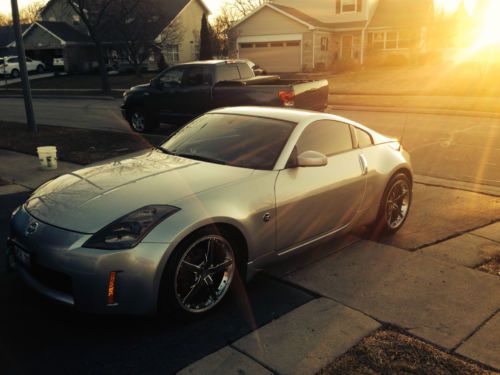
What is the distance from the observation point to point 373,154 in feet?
16.9

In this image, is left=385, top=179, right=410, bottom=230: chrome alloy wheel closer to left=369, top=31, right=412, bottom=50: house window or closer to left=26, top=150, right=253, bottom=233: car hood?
left=26, top=150, right=253, bottom=233: car hood

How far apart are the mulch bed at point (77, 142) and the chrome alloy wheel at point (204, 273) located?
6140mm

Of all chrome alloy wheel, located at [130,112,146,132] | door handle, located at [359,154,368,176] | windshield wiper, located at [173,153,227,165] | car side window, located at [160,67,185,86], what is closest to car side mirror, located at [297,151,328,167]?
windshield wiper, located at [173,153,227,165]

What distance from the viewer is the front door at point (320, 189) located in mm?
4109

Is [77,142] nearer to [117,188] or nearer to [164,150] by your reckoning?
[164,150]

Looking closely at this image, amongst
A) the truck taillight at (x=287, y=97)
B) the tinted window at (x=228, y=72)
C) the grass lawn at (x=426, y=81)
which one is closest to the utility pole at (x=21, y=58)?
the tinted window at (x=228, y=72)

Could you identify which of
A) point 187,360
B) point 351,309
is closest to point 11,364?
point 187,360

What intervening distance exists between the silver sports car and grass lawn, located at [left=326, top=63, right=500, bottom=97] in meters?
18.4

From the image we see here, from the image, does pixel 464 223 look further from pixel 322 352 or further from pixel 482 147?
pixel 482 147

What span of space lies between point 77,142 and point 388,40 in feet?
116

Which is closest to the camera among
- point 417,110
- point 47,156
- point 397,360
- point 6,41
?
point 397,360

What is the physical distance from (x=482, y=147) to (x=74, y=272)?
9.92 metres

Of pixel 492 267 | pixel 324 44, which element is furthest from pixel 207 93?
pixel 324 44

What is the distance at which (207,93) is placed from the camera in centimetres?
1204
